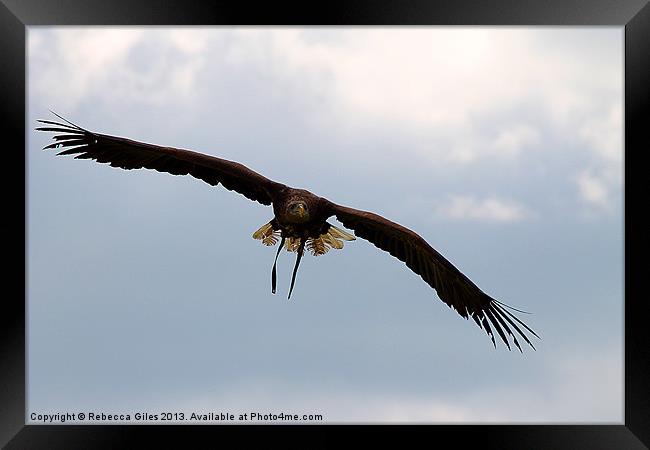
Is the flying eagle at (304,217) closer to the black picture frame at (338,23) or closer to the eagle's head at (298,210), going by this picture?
the eagle's head at (298,210)

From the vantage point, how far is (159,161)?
5.55m

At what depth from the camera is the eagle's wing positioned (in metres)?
5.29

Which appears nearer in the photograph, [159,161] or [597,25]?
[597,25]

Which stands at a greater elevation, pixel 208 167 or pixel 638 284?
pixel 208 167

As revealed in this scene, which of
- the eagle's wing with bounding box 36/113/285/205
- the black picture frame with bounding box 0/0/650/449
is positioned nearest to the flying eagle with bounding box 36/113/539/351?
the eagle's wing with bounding box 36/113/285/205

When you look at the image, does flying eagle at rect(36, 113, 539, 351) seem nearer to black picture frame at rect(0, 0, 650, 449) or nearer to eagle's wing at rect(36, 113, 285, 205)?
eagle's wing at rect(36, 113, 285, 205)

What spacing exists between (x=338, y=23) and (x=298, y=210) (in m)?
1.45

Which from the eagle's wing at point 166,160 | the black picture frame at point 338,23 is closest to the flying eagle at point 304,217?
the eagle's wing at point 166,160

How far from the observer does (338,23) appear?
4.61 metres

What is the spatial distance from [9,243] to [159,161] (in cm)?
136

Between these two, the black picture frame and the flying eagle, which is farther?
the flying eagle

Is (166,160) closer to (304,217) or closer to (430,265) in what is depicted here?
(304,217)

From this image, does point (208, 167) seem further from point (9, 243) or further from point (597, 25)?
point (597, 25)

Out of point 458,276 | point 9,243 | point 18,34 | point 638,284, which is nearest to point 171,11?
point 18,34
